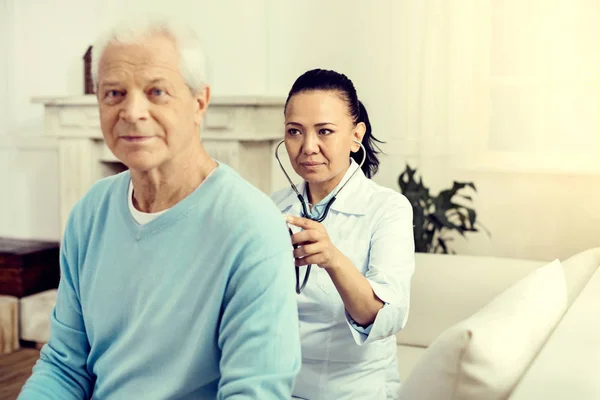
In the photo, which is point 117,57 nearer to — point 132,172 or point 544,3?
point 132,172

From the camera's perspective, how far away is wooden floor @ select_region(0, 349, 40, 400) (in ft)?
9.04

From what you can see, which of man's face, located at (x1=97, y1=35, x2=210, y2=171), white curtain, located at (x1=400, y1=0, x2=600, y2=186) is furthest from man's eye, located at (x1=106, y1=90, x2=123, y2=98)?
white curtain, located at (x1=400, y1=0, x2=600, y2=186)

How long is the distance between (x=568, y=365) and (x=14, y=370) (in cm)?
262

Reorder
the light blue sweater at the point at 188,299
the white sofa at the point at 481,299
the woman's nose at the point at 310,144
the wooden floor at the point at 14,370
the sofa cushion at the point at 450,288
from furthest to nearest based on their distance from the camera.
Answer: the wooden floor at the point at 14,370
the sofa cushion at the point at 450,288
the woman's nose at the point at 310,144
the white sofa at the point at 481,299
the light blue sweater at the point at 188,299

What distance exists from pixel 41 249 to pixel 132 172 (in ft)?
8.58

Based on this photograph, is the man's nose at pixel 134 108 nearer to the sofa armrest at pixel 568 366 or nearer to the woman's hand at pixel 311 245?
the woman's hand at pixel 311 245

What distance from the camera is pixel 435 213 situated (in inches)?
111

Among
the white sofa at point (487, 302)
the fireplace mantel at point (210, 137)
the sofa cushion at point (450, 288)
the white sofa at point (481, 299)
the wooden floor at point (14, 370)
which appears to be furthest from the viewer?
the fireplace mantel at point (210, 137)

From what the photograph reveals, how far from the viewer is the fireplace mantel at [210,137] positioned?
3062mm

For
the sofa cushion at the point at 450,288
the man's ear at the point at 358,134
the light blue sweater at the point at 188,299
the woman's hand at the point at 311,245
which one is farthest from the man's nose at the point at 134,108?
the sofa cushion at the point at 450,288

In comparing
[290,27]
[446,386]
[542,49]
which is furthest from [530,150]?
[446,386]

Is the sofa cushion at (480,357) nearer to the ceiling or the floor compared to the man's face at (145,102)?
nearer to the floor

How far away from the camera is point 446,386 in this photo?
1.01 meters

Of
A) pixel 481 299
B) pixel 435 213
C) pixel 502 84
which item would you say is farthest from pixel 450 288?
pixel 502 84
